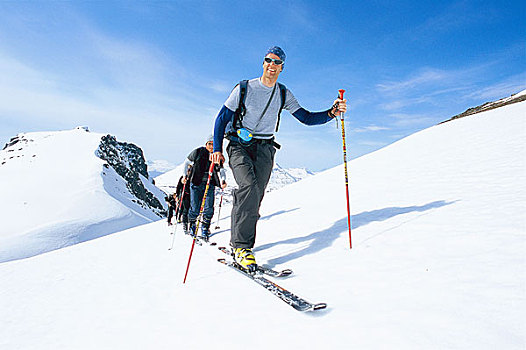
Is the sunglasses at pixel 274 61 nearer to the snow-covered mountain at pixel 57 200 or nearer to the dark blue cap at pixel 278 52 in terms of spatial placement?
the dark blue cap at pixel 278 52

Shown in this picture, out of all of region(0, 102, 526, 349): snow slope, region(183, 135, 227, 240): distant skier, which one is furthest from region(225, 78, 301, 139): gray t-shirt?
region(183, 135, 227, 240): distant skier

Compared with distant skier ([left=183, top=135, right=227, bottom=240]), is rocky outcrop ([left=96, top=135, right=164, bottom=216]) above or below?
above

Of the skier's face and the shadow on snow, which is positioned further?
the shadow on snow

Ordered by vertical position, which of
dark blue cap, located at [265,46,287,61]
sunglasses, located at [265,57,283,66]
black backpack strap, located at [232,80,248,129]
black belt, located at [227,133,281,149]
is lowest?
black belt, located at [227,133,281,149]

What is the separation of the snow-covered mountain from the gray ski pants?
88.0ft

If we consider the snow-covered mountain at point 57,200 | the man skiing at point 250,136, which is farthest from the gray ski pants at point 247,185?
the snow-covered mountain at point 57,200

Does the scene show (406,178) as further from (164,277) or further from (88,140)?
(88,140)

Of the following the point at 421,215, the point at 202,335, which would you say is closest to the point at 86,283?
the point at 202,335

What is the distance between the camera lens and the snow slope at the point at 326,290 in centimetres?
197

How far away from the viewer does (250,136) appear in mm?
4188

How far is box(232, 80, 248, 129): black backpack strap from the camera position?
161 inches

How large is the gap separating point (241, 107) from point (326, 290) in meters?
2.74

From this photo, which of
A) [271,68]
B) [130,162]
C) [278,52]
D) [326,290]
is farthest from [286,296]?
[130,162]

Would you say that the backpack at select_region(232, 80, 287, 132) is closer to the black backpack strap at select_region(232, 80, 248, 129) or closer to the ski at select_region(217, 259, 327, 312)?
the black backpack strap at select_region(232, 80, 248, 129)
